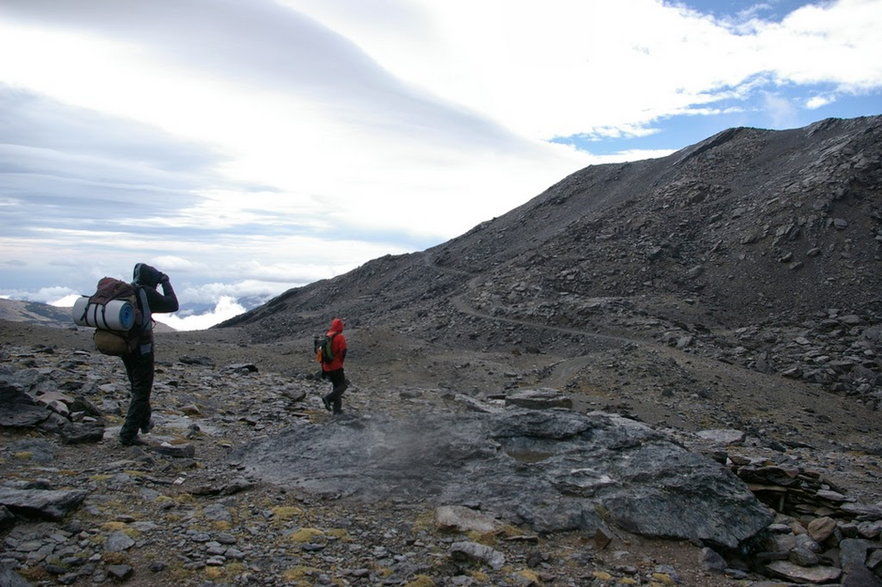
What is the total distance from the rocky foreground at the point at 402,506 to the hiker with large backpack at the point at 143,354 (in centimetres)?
36

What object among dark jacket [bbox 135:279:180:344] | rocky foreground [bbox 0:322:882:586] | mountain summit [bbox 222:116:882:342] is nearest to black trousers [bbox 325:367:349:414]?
rocky foreground [bbox 0:322:882:586]

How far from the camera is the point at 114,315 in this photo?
7.88 meters

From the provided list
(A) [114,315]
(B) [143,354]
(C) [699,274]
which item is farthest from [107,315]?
(C) [699,274]

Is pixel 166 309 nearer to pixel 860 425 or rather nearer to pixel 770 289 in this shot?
pixel 860 425

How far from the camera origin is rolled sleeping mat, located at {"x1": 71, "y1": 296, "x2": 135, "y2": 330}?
7.90 m

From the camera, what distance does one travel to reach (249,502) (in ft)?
22.7

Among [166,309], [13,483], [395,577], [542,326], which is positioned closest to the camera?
[395,577]

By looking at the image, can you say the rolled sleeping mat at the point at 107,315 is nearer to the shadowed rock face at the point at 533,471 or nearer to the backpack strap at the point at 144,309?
the backpack strap at the point at 144,309

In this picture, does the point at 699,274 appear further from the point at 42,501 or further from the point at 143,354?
the point at 42,501

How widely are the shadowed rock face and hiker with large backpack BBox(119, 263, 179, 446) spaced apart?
1.62m

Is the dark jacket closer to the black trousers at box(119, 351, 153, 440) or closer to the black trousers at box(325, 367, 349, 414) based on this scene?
the black trousers at box(119, 351, 153, 440)

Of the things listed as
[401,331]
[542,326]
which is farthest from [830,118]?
[401,331]

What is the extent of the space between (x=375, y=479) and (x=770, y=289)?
2888cm

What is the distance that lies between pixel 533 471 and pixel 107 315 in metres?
6.42
